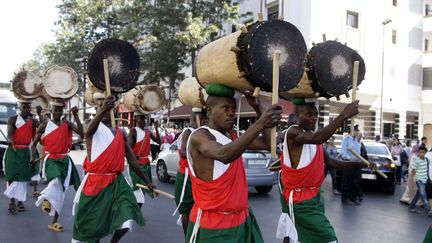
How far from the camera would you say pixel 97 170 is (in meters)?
5.20

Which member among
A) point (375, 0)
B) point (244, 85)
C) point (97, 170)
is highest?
point (375, 0)

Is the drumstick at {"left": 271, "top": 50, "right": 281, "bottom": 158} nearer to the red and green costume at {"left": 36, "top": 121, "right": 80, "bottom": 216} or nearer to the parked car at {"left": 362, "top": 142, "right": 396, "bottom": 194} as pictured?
the red and green costume at {"left": 36, "top": 121, "right": 80, "bottom": 216}

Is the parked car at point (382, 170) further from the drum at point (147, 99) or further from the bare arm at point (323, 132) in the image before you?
the bare arm at point (323, 132)

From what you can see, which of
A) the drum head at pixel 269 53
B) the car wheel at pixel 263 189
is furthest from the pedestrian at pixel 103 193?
the car wheel at pixel 263 189

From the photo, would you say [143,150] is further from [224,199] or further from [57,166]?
[224,199]

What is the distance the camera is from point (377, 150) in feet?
44.8

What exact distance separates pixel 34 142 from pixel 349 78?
20.9 ft

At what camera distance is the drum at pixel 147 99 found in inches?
325

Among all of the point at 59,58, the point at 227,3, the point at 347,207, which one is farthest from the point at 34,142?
the point at 59,58

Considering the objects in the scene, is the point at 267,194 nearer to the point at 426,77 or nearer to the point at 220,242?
the point at 220,242

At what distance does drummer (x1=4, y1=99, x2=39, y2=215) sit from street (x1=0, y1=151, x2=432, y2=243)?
34cm

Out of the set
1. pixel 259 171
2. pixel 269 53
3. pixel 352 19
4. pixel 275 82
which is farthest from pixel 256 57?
pixel 352 19

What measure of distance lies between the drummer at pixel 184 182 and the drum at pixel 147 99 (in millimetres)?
1557

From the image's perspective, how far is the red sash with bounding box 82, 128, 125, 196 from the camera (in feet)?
17.0
